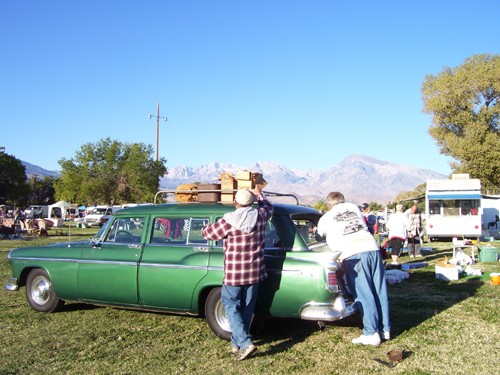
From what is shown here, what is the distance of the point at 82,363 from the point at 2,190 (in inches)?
2570

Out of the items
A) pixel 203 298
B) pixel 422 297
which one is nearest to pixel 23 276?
pixel 203 298

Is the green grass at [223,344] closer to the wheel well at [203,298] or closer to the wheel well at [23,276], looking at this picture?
the wheel well at [203,298]

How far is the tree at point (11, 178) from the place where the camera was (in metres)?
63.6

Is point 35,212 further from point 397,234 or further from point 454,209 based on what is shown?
point 397,234

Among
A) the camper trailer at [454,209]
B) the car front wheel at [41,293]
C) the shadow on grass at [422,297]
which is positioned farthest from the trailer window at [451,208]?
the car front wheel at [41,293]

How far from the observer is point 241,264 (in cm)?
524

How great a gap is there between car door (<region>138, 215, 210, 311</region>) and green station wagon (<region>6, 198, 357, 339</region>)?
1cm

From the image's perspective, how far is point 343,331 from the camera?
20.6 feet

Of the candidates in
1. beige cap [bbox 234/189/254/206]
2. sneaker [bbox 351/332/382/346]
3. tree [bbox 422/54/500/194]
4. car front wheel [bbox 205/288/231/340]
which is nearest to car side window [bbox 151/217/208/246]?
car front wheel [bbox 205/288/231/340]

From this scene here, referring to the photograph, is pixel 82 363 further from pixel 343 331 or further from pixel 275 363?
pixel 343 331

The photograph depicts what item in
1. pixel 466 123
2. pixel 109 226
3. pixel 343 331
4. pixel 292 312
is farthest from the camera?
pixel 466 123

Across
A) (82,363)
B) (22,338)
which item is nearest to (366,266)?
(82,363)

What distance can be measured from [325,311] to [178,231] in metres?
2.14

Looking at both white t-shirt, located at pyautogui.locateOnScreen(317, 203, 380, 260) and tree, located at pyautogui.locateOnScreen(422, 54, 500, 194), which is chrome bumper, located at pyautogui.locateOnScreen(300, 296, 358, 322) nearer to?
white t-shirt, located at pyautogui.locateOnScreen(317, 203, 380, 260)
